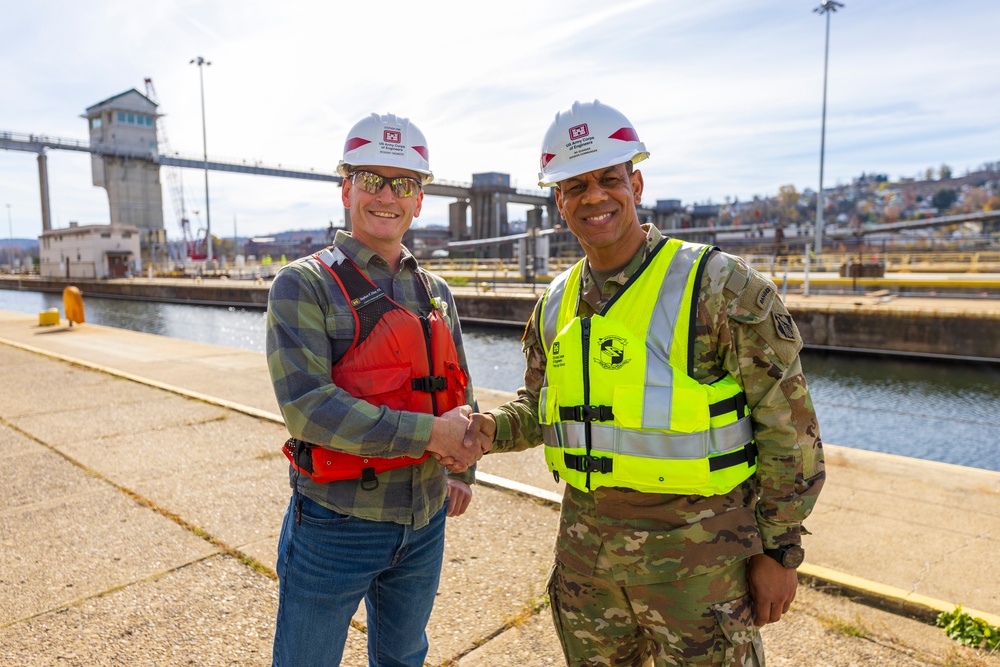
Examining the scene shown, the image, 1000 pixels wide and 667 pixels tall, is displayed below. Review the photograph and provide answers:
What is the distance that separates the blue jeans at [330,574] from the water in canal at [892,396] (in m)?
7.39

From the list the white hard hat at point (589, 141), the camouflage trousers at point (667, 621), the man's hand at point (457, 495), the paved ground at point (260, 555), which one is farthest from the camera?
the paved ground at point (260, 555)

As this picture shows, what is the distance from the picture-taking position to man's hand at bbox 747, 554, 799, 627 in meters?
1.75

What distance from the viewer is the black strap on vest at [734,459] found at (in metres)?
1.75

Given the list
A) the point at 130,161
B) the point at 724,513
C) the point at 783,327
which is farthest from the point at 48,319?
the point at 130,161

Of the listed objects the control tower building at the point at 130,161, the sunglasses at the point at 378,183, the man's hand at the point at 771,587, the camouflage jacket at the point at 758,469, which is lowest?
the man's hand at the point at 771,587

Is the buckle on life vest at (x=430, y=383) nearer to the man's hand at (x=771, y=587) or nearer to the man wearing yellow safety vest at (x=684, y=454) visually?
the man wearing yellow safety vest at (x=684, y=454)

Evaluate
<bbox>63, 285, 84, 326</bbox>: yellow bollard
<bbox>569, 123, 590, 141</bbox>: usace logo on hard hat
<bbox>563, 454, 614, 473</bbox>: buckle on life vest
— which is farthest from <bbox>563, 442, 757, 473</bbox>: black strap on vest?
<bbox>63, 285, 84, 326</bbox>: yellow bollard

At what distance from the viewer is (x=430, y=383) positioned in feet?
6.48

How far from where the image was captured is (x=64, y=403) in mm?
7238

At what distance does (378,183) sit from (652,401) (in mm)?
1052

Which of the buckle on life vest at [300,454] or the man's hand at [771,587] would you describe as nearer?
the man's hand at [771,587]

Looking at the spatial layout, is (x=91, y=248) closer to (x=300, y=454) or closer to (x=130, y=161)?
(x=130, y=161)

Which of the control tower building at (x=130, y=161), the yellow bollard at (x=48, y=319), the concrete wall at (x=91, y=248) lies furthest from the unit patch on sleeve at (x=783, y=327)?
the control tower building at (x=130, y=161)

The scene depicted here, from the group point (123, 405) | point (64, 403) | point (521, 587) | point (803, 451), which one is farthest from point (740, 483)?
point (64, 403)
